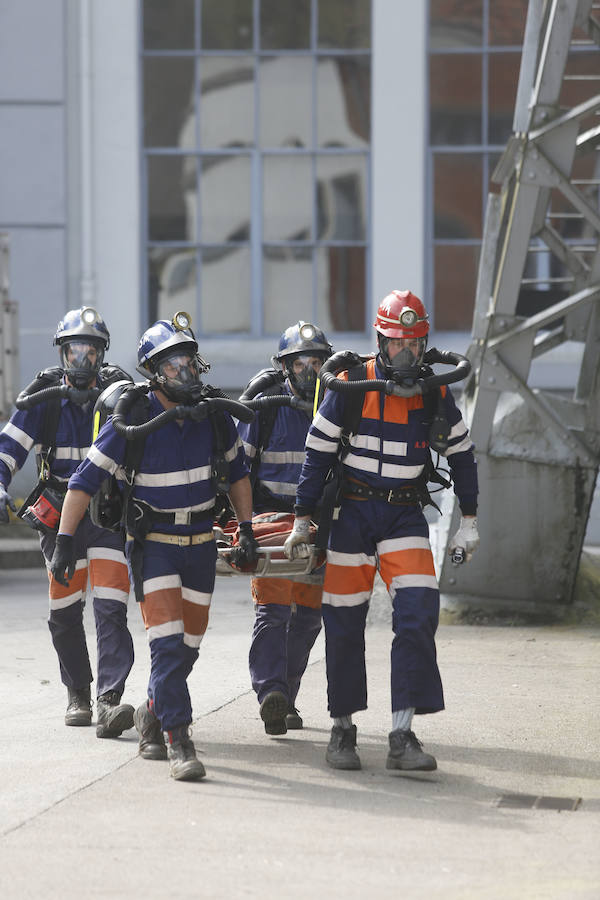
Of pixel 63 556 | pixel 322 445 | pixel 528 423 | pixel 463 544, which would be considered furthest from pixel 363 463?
pixel 528 423

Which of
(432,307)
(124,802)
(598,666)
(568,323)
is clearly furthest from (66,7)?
(124,802)

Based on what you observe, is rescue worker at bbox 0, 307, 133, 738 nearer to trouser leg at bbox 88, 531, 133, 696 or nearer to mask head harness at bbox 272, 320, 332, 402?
trouser leg at bbox 88, 531, 133, 696

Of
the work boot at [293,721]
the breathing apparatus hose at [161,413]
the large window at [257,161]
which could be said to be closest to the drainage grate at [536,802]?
the work boot at [293,721]

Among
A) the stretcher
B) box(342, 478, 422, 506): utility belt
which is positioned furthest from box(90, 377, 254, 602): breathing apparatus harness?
box(342, 478, 422, 506): utility belt

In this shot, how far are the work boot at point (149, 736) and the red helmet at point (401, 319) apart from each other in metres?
1.91

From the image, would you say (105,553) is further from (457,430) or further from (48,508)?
(457,430)

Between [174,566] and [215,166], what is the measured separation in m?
9.77

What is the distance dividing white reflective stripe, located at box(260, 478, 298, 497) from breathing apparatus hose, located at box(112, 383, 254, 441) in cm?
97

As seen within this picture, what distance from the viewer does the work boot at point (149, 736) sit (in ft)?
21.7

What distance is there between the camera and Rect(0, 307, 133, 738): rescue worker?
7.31m

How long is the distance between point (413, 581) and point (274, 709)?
1.00 metres

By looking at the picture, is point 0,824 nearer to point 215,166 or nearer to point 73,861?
point 73,861

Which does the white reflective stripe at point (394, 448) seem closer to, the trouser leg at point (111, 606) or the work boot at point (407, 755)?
the work boot at point (407, 755)

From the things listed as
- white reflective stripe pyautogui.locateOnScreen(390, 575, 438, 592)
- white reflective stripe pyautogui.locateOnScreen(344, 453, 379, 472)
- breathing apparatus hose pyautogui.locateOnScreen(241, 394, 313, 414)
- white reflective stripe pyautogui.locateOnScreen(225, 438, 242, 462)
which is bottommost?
white reflective stripe pyautogui.locateOnScreen(390, 575, 438, 592)
